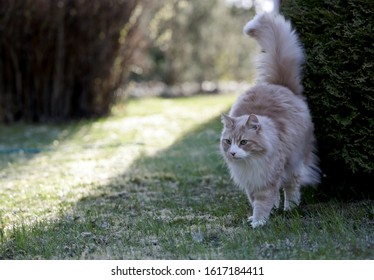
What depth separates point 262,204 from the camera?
13.4 ft

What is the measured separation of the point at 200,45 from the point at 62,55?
9648 millimetres

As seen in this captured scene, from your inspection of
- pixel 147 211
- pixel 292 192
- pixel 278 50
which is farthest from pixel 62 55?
pixel 292 192

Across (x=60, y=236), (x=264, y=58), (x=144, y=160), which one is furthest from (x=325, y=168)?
(x=144, y=160)

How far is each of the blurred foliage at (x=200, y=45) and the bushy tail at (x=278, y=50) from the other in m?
14.0

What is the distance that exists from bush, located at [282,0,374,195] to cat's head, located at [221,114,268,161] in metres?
0.72

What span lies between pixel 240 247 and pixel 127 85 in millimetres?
9568

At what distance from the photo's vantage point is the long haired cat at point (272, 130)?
4031mm

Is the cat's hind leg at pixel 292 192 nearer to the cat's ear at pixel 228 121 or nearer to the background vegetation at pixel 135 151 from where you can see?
the background vegetation at pixel 135 151

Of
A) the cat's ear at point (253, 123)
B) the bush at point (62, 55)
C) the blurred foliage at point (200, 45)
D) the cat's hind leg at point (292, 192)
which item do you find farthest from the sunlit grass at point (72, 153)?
the blurred foliage at point (200, 45)

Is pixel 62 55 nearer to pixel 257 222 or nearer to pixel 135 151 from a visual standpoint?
pixel 135 151

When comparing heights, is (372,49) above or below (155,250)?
above
